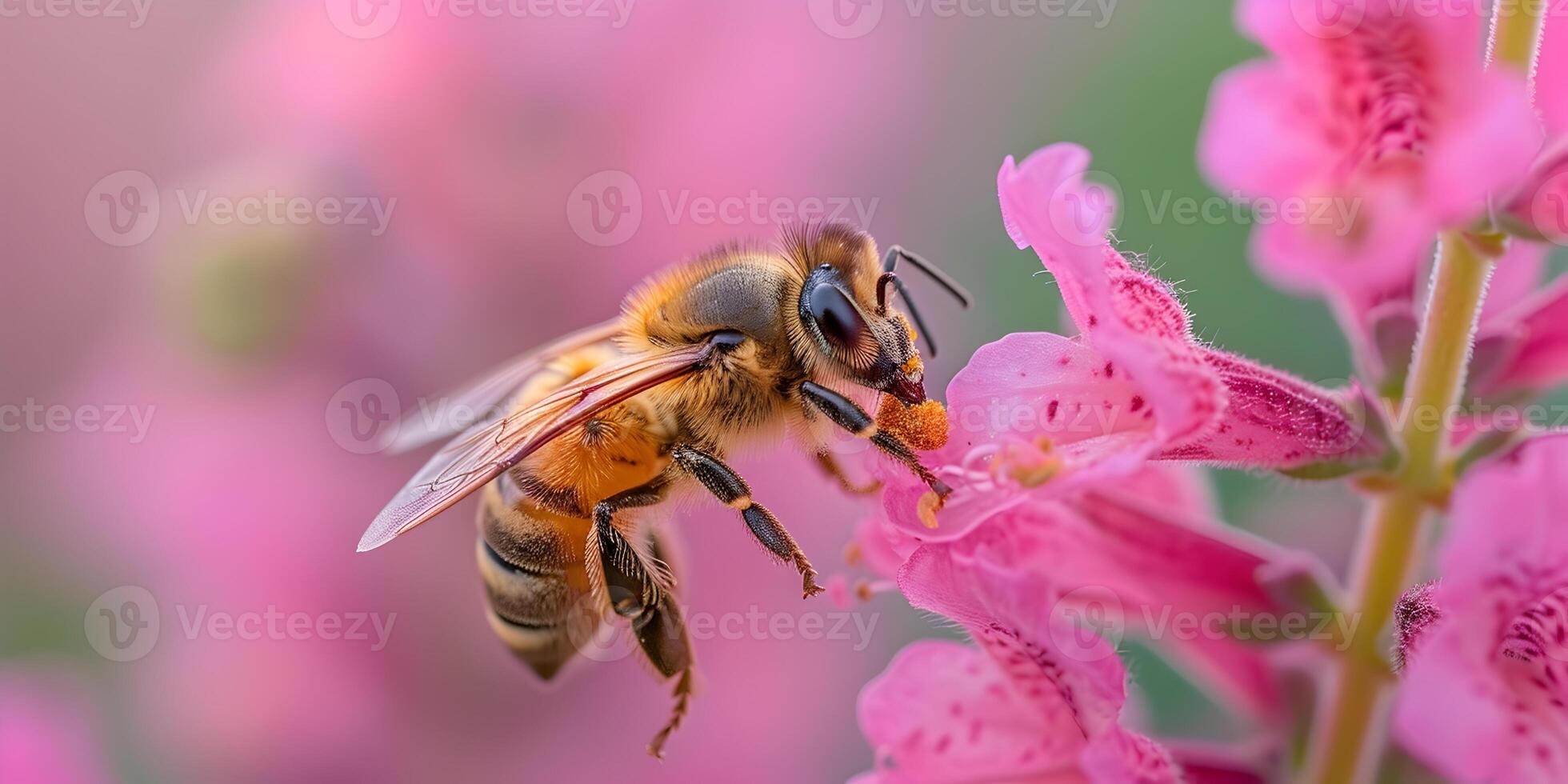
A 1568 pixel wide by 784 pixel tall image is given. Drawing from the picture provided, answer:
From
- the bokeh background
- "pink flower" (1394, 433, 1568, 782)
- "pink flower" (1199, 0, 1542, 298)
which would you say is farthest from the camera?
the bokeh background

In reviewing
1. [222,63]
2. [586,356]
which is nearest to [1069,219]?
[586,356]

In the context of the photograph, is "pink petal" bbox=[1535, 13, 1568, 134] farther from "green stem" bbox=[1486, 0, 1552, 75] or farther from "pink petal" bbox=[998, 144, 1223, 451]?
"pink petal" bbox=[998, 144, 1223, 451]

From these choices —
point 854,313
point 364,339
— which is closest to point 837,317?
point 854,313

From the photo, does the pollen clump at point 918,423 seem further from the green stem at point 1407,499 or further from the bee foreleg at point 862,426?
the green stem at point 1407,499

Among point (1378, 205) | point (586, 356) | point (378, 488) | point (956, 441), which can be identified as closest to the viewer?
point (1378, 205)

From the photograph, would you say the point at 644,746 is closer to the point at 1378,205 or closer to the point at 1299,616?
the point at 1299,616

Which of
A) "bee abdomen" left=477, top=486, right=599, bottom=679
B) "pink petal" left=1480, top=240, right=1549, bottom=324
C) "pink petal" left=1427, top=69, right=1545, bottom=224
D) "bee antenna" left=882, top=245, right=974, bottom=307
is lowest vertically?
"bee abdomen" left=477, top=486, right=599, bottom=679

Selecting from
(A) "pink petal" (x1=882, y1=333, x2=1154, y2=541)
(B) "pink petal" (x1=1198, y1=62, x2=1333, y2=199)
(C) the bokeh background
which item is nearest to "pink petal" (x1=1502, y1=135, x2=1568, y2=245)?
(B) "pink petal" (x1=1198, y1=62, x2=1333, y2=199)
